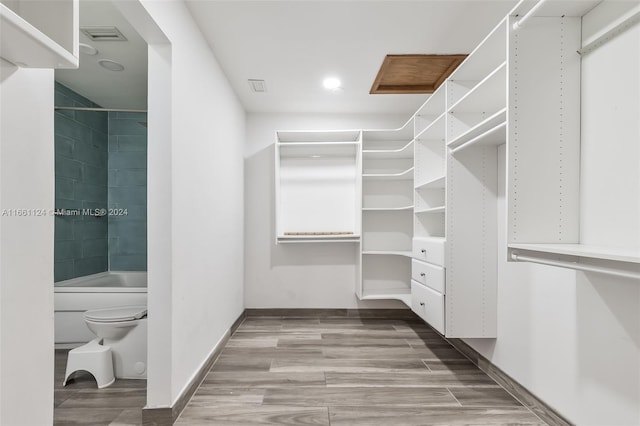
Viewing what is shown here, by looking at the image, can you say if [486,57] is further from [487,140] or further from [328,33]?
[328,33]

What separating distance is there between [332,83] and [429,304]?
2.12m

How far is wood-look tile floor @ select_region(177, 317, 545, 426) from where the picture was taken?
1.88m

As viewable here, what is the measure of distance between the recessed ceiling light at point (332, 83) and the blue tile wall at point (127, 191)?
2.10 meters

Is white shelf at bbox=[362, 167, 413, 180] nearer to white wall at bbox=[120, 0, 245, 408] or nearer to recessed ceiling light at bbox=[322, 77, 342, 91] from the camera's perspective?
recessed ceiling light at bbox=[322, 77, 342, 91]

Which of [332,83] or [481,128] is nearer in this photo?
[481,128]

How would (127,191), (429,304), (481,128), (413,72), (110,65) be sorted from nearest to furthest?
(481,128), (429,304), (110,65), (413,72), (127,191)

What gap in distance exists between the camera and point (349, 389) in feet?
7.20

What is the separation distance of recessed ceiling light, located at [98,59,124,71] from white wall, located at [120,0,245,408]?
30.8 inches

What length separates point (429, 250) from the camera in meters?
2.57

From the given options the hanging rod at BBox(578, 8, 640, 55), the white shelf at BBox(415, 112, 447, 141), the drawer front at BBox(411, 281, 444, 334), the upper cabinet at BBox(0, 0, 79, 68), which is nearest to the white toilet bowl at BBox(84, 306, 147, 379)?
the upper cabinet at BBox(0, 0, 79, 68)

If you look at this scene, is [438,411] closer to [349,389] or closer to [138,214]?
[349,389]

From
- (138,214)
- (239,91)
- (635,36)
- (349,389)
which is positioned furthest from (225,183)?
(635,36)

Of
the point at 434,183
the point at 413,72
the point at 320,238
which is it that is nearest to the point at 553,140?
the point at 434,183

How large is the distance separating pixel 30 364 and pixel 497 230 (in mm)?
2468
